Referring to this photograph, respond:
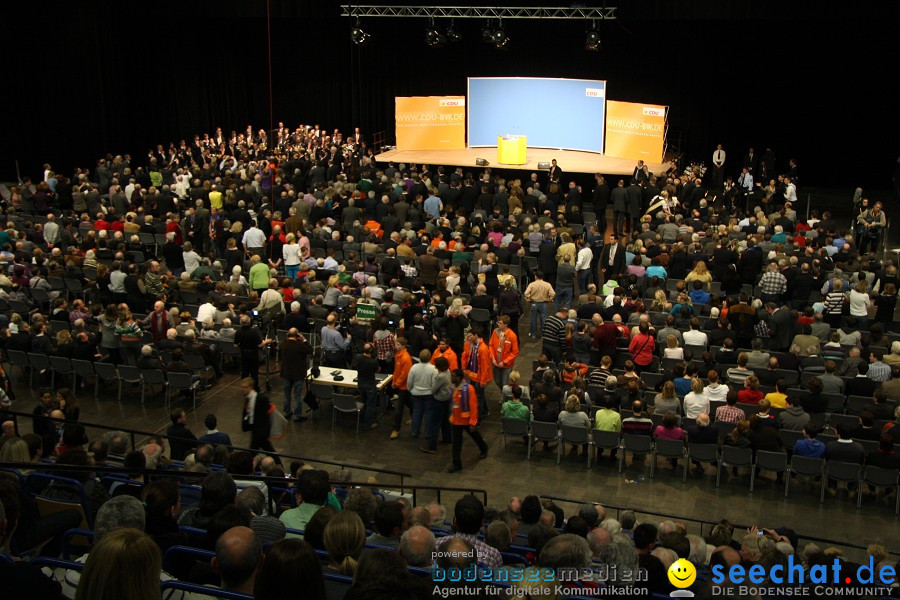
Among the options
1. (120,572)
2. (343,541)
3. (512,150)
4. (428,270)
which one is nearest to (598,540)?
(343,541)

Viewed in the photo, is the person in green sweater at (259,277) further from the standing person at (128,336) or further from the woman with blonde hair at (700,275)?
the woman with blonde hair at (700,275)

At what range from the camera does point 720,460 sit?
34.9 ft

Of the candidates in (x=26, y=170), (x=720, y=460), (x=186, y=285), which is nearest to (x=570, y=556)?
(x=720, y=460)

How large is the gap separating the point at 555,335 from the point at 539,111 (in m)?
15.3

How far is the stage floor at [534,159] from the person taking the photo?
24.1 meters

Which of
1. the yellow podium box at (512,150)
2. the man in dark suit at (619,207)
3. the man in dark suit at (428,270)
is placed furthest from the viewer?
the yellow podium box at (512,150)

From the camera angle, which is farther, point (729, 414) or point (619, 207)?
point (619, 207)

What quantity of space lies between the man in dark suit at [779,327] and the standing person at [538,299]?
3.37 meters

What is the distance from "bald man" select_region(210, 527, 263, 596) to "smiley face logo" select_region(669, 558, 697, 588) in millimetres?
3150

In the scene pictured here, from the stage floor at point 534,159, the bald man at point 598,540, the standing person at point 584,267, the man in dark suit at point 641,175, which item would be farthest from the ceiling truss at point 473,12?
the bald man at point 598,540

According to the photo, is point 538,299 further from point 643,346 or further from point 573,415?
point 573,415

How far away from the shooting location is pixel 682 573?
6.24m

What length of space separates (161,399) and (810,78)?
19.2 m

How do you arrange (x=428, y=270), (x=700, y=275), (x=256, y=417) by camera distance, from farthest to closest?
(x=428, y=270), (x=700, y=275), (x=256, y=417)
